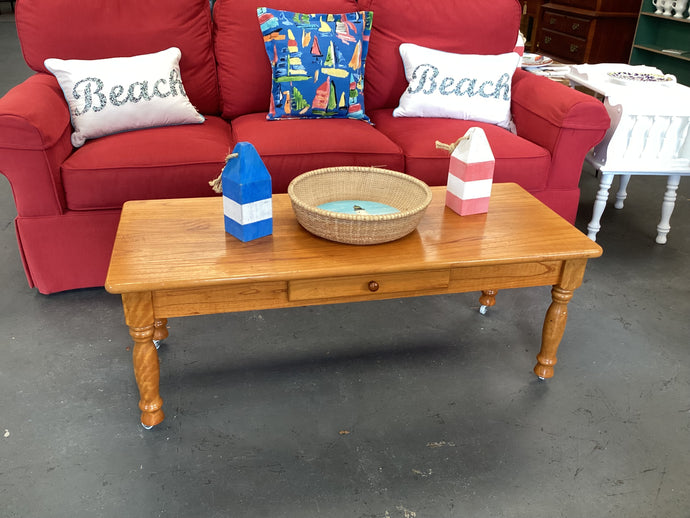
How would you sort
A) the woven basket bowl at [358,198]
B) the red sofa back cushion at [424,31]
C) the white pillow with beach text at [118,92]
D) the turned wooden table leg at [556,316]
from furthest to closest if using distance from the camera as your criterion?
1. the red sofa back cushion at [424,31]
2. the white pillow with beach text at [118,92]
3. the turned wooden table leg at [556,316]
4. the woven basket bowl at [358,198]

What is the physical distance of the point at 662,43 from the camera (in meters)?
4.54

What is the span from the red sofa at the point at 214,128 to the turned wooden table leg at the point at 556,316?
699mm

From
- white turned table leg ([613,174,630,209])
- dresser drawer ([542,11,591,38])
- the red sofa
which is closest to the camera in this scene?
the red sofa

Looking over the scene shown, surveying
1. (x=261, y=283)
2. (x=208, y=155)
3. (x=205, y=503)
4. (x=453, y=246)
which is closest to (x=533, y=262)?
(x=453, y=246)

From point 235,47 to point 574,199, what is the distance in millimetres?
1431

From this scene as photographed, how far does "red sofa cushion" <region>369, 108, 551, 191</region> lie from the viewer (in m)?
2.11

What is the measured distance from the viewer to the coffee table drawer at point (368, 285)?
136 centimetres

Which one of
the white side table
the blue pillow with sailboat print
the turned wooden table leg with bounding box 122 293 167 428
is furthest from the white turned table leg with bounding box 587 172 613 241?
the turned wooden table leg with bounding box 122 293 167 428

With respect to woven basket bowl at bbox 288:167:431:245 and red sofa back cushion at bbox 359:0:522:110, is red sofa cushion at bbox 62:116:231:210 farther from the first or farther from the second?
red sofa back cushion at bbox 359:0:522:110

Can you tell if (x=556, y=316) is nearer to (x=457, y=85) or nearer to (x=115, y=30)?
(x=457, y=85)

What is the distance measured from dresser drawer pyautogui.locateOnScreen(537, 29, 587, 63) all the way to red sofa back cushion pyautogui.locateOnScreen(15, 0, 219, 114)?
3.65m

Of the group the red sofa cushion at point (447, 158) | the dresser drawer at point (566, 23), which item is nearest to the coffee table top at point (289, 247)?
the red sofa cushion at point (447, 158)

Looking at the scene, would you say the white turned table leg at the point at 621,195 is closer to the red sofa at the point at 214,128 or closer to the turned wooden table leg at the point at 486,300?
the red sofa at the point at 214,128

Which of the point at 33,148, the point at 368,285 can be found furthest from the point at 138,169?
the point at 368,285
